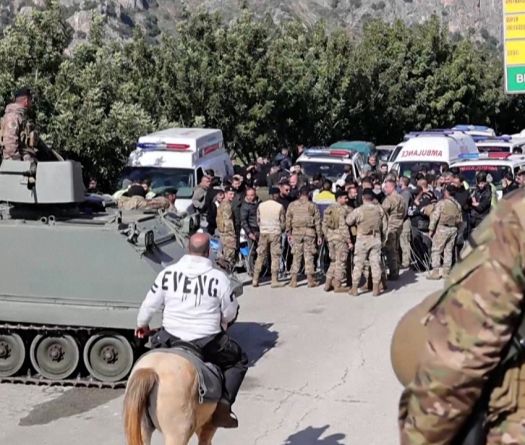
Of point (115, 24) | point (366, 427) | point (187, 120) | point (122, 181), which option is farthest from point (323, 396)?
point (115, 24)

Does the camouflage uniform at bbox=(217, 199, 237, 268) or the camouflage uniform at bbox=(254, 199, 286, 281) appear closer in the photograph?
the camouflage uniform at bbox=(254, 199, 286, 281)

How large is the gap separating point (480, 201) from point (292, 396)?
25.0ft

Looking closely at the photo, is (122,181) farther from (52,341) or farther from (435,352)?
(435,352)

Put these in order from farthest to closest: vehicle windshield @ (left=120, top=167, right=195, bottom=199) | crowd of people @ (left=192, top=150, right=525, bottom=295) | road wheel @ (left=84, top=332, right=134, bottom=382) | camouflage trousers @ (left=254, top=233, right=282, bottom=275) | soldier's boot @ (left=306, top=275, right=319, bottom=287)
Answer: vehicle windshield @ (left=120, top=167, right=195, bottom=199) → soldier's boot @ (left=306, top=275, right=319, bottom=287) → camouflage trousers @ (left=254, top=233, right=282, bottom=275) → crowd of people @ (left=192, top=150, right=525, bottom=295) → road wheel @ (left=84, top=332, right=134, bottom=382)

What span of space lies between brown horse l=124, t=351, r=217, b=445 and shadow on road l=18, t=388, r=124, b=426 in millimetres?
3167

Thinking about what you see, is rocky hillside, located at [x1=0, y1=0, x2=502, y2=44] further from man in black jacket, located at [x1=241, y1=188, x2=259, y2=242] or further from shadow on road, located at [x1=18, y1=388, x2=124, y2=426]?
shadow on road, located at [x1=18, y1=388, x2=124, y2=426]

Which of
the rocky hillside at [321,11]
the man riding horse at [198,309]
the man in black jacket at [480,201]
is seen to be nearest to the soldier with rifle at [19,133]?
the man riding horse at [198,309]

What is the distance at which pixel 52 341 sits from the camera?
1066cm

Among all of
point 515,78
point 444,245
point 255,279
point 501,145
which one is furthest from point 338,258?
point 501,145

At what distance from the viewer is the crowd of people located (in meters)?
15.0

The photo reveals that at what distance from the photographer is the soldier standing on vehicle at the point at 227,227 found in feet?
51.6

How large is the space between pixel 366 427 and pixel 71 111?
40.9 ft

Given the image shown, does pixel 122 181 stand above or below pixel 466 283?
below

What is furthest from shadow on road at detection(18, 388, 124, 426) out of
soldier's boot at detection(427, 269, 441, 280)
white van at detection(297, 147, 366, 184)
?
white van at detection(297, 147, 366, 184)
